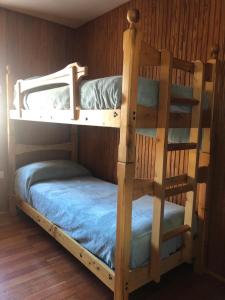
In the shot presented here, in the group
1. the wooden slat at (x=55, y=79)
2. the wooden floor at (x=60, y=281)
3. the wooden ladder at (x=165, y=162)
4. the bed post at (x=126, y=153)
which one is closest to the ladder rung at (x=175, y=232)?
the wooden ladder at (x=165, y=162)

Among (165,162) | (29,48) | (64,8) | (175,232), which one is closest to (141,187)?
(165,162)

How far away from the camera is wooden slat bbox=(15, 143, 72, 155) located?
3.16 metres

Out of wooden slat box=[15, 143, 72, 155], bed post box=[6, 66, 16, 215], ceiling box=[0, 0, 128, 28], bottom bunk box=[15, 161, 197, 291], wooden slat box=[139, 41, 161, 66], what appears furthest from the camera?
wooden slat box=[15, 143, 72, 155]

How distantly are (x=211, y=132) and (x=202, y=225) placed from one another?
29.2 inches

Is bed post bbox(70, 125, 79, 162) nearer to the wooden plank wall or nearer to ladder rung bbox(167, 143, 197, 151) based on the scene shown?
the wooden plank wall

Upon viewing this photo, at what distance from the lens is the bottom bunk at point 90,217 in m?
1.66

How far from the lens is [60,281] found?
1944 mm

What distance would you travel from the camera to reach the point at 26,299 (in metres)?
1.74

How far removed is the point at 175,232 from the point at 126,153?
747 mm

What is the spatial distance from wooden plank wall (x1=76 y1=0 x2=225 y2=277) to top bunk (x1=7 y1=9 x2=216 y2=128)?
293 millimetres

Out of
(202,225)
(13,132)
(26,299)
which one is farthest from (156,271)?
(13,132)

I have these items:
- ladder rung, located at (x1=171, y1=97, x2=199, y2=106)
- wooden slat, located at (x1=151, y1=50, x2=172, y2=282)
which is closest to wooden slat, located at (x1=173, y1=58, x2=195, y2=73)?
wooden slat, located at (x1=151, y1=50, x2=172, y2=282)

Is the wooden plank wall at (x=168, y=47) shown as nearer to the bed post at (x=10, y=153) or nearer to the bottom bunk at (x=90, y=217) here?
the bottom bunk at (x=90, y=217)

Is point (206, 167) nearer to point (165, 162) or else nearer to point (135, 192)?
point (165, 162)
